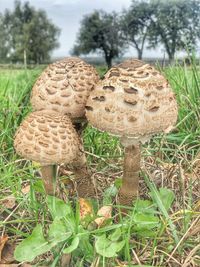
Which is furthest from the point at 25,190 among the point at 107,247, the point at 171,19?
the point at 171,19

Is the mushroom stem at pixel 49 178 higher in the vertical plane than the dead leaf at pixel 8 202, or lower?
higher

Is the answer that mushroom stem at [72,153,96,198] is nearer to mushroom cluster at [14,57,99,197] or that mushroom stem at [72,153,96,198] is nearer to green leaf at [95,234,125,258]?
mushroom cluster at [14,57,99,197]

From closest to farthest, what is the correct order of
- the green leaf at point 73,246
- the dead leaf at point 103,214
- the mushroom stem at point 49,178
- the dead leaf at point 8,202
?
the green leaf at point 73,246 < the dead leaf at point 103,214 < the mushroom stem at point 49,178 < the dead leaf at point 8,202

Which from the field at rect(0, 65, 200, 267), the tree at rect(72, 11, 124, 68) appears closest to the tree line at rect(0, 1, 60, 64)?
the tree at rect(72, 11, 124, 68)

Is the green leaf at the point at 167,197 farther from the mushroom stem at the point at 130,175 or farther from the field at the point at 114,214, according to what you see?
the mushroom stem at the point at 130,175

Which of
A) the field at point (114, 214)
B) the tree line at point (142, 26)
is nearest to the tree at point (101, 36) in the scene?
the tree line at point (142, 26)

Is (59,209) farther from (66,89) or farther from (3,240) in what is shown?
(66,89)
